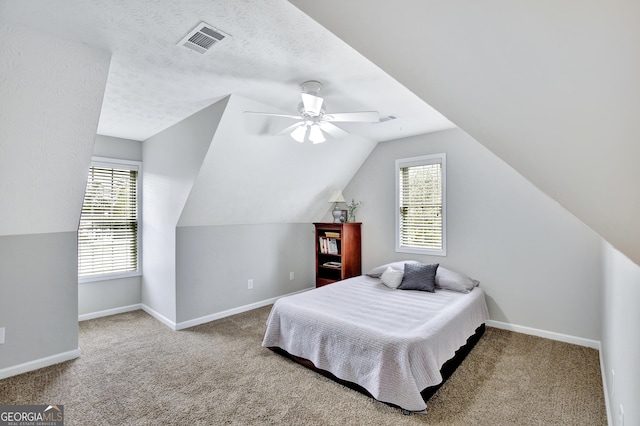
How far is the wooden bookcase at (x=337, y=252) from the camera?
480cm

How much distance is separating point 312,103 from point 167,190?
8.21ft

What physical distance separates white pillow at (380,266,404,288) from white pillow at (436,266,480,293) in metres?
0.45

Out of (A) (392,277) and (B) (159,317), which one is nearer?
(A) (392,277)

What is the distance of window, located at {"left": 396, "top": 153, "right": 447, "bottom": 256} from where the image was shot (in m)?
4.18

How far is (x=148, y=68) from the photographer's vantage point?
2.38m

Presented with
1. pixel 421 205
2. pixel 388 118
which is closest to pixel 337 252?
pixel 421 205

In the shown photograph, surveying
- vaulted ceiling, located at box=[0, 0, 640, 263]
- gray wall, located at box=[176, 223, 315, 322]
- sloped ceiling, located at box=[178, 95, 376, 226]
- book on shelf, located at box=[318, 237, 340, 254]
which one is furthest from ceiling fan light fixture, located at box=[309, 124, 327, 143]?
book on shelf, located at box=[318, 237, 340, 254]

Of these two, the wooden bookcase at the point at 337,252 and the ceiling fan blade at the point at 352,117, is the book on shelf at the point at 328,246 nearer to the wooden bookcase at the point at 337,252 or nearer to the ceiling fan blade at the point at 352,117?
the wooden bookcase at the point at 337,252

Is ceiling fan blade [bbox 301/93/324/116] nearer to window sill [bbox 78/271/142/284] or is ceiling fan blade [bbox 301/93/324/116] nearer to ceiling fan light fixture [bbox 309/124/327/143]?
ceiling fan light fixture [bbox 309/124/327/143]

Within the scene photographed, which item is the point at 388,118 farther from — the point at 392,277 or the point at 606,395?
the point at 606,395

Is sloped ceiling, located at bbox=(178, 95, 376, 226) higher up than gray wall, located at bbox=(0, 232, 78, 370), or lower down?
higher up

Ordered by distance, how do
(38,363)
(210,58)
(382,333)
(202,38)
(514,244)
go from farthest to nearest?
1. (514,244)
2. (38,363)
3. (382,333)
4. (210,58)
5. (202,38)

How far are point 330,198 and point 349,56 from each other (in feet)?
10.1

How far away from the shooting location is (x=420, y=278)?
368 centimetres
